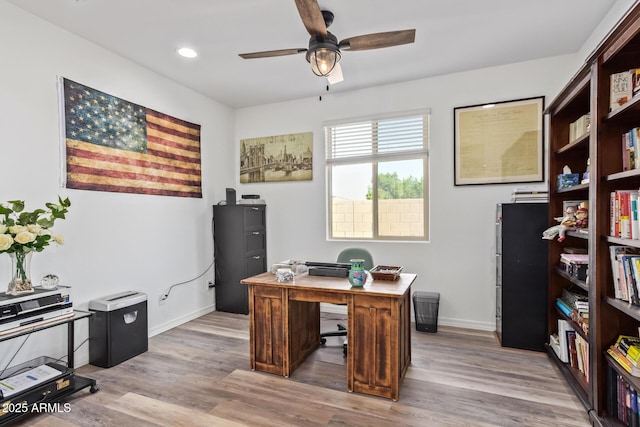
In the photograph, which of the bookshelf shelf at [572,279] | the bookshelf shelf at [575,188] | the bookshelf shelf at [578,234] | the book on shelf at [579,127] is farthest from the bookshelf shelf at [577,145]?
the bookshelf shelf at [572,279]

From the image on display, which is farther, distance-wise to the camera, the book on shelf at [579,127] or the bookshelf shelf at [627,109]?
the book on shelf at [579,127]

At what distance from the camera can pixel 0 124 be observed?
7.62ft

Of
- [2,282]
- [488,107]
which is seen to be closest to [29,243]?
[2,282]

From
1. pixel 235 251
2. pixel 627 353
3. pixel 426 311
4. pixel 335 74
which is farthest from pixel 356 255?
pixel 627 353

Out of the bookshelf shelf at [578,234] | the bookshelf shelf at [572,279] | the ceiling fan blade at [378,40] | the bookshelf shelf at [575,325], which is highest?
the ceiling fan blade at [378,40]

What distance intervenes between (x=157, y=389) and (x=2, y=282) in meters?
1.35

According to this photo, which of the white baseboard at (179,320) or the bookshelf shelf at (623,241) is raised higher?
the bookshelf shelf at (623,241)

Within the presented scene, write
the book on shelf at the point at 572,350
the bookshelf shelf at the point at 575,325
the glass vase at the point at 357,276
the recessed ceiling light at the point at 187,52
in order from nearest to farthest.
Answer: the bookshelf shelf at the point at 575,325 → the glass vase at the point at 357,276 → the book on shelf at the point at 572,350 → the recessed ceiling light at the point at 187,52

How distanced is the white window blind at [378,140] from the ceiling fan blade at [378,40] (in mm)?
1682

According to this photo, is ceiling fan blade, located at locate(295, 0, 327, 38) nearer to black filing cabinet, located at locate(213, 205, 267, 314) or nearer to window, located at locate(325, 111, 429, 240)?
window, located at locate(325, 111, 429, 240)

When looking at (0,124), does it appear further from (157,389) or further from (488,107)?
(488,107)

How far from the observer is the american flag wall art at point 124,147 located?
2783mm

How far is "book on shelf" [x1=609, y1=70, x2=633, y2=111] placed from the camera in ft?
5.85

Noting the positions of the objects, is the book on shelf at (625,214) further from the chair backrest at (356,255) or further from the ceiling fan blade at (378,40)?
the chair backrest at (356,255)
